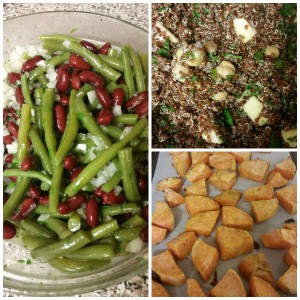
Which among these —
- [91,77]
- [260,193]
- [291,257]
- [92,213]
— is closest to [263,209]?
[260,193]

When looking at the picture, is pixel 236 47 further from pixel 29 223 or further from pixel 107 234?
pixel 29 223

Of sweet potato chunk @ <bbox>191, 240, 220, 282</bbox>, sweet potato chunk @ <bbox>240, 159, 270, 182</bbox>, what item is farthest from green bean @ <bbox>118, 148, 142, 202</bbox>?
sweet potato chunk @ <bbox>240, 159, 270, 182</bbox>

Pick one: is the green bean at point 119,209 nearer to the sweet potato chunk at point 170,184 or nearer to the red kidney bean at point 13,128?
the sweet potato chunk at point 170,184

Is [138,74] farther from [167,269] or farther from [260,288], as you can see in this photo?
[260,288]

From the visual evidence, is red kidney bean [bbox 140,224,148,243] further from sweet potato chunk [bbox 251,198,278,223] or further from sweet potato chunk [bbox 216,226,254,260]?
sweet potato chunk [bbox 251,198,278,223]

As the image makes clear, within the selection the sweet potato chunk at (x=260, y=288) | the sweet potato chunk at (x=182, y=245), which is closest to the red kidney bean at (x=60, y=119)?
the sweet potato chunk at (x=182, y=245)
